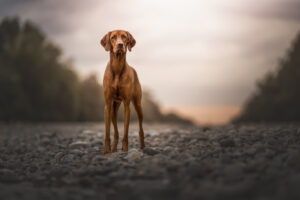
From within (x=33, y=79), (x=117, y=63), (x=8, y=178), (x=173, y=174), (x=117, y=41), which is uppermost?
(x=33, y=79)

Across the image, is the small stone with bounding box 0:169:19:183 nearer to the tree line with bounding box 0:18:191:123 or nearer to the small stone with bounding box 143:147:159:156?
the small stone with bounding box 143:147:159:156

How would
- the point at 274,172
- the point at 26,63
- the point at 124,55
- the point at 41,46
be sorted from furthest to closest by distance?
the point at 41,46
the point at 26,63
the point at 124,55
the point at 274,172

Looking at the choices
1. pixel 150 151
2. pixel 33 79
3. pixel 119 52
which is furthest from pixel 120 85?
pixel 33 79

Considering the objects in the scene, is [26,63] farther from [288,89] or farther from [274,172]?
[274,172]

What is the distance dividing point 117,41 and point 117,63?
0.54m

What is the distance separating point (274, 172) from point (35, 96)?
32658mm

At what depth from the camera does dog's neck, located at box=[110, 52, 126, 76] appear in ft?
24.4

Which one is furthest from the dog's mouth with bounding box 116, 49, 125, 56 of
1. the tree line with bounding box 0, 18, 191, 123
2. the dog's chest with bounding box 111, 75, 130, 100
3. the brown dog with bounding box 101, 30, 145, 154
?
the tree line with bounding box 0, 18, 191, 123

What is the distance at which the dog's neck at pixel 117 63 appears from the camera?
7.43 m

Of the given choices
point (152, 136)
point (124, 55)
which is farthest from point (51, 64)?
point (124, 55)

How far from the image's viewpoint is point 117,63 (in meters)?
7.43

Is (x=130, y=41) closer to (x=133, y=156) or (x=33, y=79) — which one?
(x=133, y=156)

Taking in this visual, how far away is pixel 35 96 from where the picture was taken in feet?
112

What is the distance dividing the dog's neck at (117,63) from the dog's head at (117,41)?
0.32 ft
